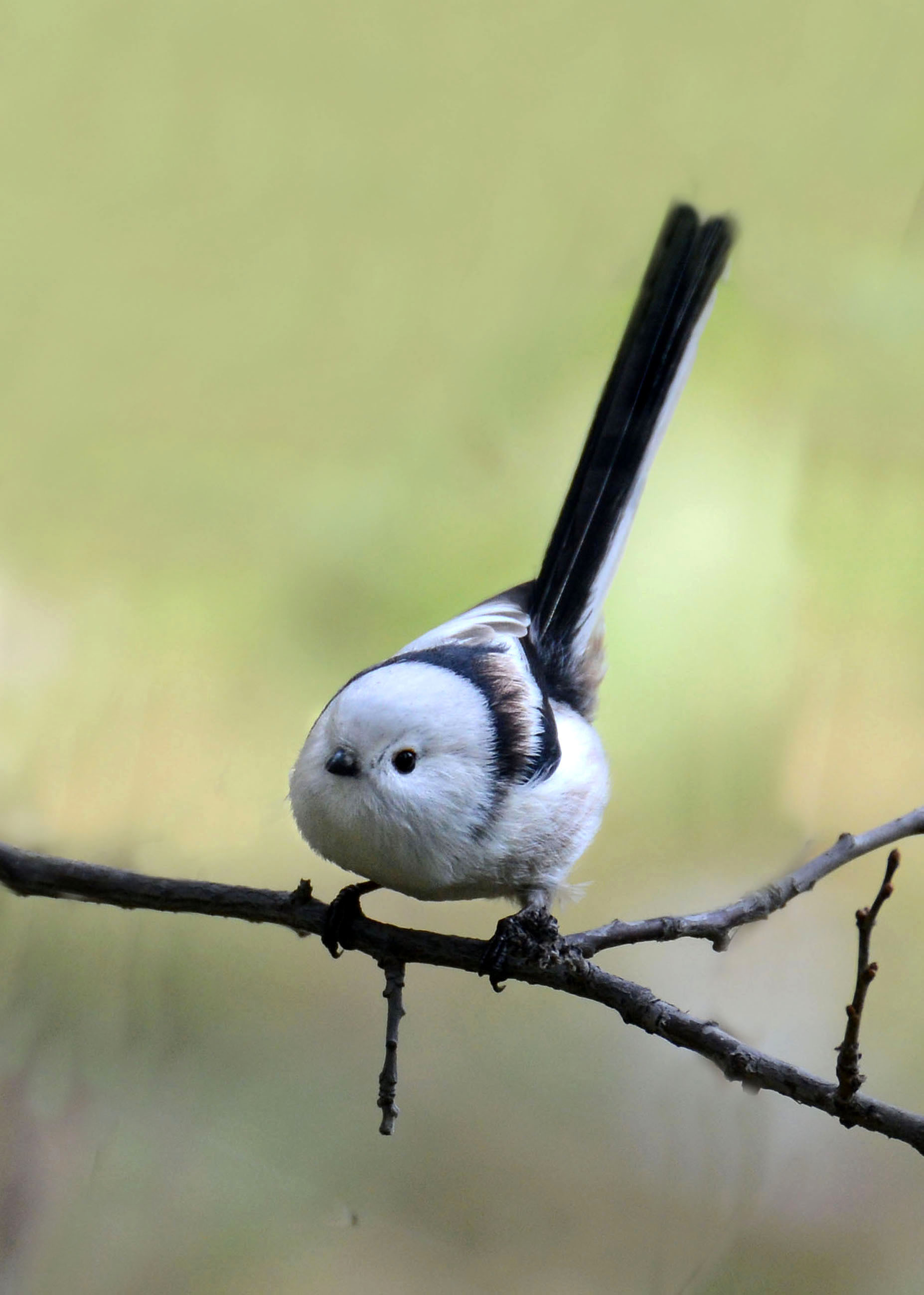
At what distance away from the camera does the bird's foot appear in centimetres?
64

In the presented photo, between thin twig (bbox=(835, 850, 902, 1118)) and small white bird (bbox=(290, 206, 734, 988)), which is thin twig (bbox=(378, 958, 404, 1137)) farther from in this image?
thin twig (bbox=(835, 850, 902, 1118))

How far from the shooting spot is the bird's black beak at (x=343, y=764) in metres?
0.57

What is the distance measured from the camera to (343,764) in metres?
0.58

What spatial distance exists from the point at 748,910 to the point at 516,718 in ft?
0.65

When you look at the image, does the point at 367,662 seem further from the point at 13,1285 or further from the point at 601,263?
the point at 13,1285

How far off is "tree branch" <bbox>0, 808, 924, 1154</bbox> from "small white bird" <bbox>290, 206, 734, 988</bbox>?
23 mm

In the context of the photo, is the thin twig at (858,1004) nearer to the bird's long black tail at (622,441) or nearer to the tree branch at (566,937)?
the tree branch at (566,937)

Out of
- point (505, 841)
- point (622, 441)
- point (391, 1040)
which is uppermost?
point (622, 441)

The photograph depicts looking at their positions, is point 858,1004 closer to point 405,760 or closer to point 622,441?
point 405,760

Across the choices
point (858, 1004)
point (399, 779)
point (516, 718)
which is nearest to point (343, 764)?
point (399, 779)

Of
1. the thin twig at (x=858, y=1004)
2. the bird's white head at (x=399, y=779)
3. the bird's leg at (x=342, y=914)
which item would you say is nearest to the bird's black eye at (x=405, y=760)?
the bird's white head at (x=399, y=779)

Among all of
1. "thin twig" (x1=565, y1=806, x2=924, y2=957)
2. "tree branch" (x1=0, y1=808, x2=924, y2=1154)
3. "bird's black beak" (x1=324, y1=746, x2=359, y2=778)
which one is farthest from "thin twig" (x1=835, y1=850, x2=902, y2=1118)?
"bird's black beak" (x1=324, y1=746, x2=359, y2=778)

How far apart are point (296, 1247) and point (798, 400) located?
893 millimetres

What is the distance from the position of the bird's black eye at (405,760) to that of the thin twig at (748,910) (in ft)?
0.49
